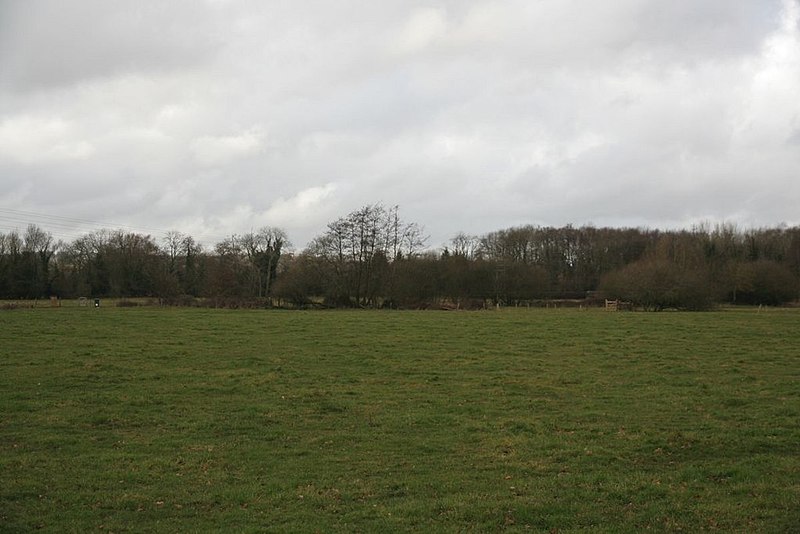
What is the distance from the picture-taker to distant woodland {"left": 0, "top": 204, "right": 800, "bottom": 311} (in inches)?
2901

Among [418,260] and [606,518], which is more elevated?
[418,260]

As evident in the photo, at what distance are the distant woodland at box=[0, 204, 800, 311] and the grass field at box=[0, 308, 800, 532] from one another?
45.8 meters

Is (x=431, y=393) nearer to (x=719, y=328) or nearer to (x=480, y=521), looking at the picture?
(x=480, y=521)

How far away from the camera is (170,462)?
11.6 meters

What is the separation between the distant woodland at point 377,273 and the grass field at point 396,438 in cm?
4576

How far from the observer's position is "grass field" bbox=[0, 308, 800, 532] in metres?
8.88

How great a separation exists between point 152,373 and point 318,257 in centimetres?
5816

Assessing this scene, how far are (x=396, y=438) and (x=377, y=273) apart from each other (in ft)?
216

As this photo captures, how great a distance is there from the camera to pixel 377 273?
79.2 m

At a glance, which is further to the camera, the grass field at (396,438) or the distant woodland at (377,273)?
the distant woodland at (377,273)

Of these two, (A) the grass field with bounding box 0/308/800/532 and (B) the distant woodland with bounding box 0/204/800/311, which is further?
(B) the distant woodland with bounding box 0/204/800/311

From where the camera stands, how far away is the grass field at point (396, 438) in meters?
8.88

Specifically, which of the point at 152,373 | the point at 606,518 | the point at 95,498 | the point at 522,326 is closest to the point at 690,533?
the point at 606,518

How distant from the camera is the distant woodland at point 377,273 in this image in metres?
73.7
